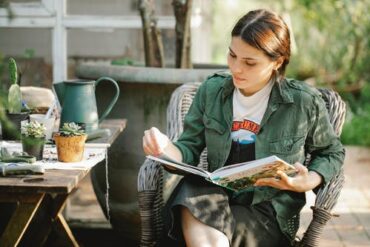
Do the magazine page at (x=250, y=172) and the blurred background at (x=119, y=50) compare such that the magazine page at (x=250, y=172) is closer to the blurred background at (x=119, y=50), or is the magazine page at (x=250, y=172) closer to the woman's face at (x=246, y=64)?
the woman's face at (x=246, y=64)

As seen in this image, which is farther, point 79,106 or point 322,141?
point 79,106

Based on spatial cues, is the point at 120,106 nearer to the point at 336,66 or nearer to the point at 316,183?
the point at 316,183

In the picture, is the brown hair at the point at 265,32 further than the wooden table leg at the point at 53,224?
No

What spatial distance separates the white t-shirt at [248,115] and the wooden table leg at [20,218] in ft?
2.53

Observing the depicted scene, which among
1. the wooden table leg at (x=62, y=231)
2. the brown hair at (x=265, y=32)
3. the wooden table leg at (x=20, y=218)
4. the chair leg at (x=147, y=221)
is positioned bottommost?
the wooden table leg at (x=62, y=231)

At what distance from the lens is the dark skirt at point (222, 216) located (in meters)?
2.22

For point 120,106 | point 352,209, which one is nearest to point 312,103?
point 120,106

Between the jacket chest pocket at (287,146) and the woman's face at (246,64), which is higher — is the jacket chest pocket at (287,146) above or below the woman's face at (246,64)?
below

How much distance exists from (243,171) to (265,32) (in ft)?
1.72

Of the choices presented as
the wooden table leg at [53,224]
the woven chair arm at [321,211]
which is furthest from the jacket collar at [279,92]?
the wooden table leg at [53,224]

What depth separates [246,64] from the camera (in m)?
2.37

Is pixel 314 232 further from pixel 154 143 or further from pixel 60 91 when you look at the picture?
pixel 60 91

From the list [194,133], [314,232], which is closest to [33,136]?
[194,133]

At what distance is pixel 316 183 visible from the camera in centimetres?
238
